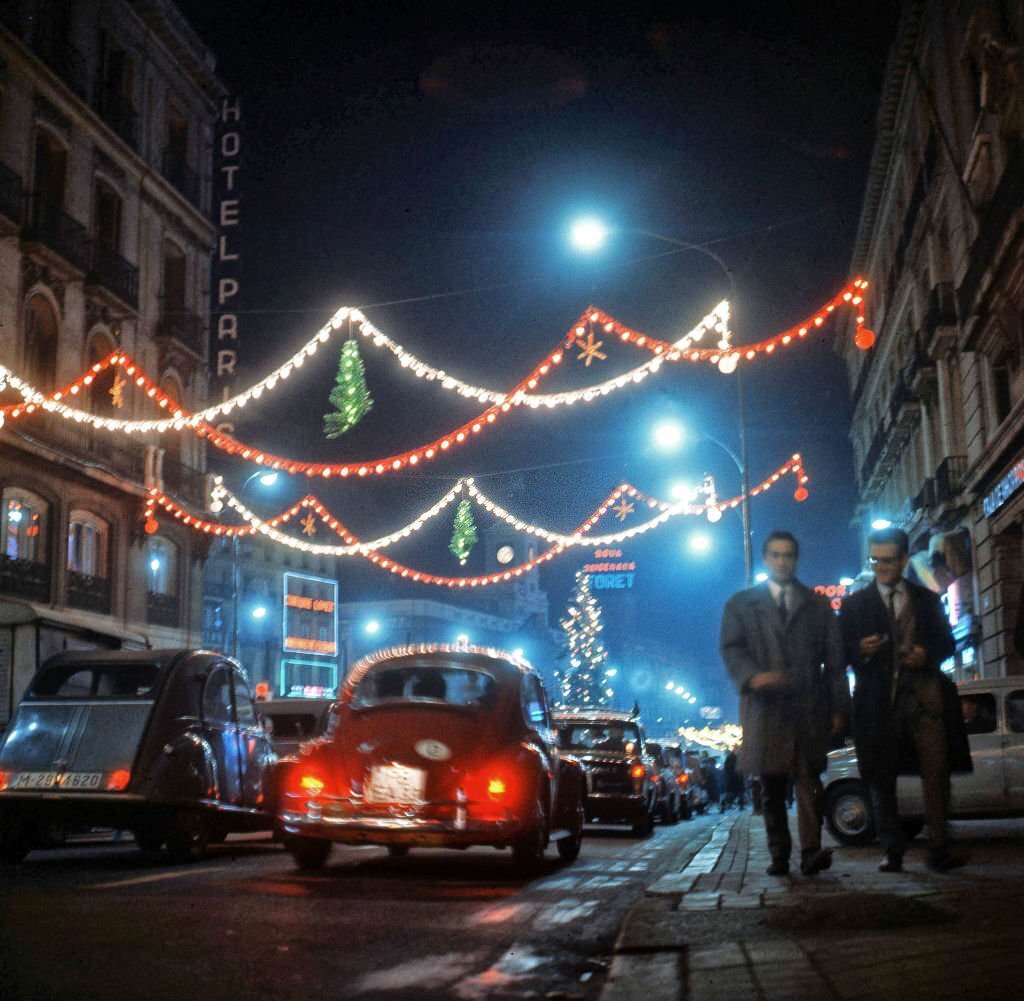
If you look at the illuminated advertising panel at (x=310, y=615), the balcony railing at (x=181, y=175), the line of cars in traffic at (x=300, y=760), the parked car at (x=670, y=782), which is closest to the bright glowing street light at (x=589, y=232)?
the parked car at (x=670, y=782)

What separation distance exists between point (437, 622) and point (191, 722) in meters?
83.8

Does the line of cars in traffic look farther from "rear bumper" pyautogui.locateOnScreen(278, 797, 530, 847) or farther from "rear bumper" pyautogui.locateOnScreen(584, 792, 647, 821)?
"rear bumper" pyautogui.locateOnScreen(584, 792, 647, 821)

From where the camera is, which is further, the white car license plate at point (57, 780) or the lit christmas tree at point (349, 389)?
the lit christmas tree at point (349, 389)

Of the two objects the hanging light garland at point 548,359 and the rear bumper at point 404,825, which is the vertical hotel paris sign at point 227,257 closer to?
the hanging light garland at point 548,359

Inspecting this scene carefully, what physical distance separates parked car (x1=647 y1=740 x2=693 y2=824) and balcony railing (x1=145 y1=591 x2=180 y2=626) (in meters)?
14.9

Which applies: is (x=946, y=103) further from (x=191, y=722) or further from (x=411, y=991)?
(x=411, y=991)

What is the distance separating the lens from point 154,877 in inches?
376

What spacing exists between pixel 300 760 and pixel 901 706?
437 cm

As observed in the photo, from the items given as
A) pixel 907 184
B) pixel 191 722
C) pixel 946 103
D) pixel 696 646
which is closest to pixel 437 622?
pixel 696 646

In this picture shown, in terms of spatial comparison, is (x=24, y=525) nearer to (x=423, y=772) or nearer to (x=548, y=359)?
(x=548, y=359)

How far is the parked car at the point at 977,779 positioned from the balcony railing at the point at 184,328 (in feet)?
84.3

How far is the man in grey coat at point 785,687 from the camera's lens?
25.2 ft

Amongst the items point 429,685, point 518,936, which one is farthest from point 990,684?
point 518,936

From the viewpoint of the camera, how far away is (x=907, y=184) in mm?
38156
